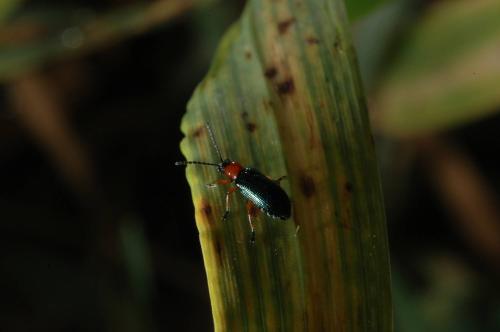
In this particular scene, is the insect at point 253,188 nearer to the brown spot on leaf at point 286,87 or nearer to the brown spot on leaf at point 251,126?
the brown spot on leaf at point 251,126

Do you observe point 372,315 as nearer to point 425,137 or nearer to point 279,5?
point 279,5

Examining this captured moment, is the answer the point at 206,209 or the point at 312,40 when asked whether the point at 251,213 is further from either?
the point at 312,40

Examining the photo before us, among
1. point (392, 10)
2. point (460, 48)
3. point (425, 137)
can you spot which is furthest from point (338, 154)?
point (425, 137)

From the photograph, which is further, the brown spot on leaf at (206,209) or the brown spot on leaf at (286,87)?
the brown spot on leaf at (286,87)

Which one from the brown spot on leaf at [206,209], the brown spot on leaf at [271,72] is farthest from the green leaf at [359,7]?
the brown spot on leaf at [206,209]

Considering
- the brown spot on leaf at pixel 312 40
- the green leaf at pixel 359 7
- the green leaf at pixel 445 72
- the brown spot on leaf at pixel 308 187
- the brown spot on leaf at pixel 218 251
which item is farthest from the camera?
the green leaf at pixel 445 72

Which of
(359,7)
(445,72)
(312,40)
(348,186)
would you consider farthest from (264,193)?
(445,72)
